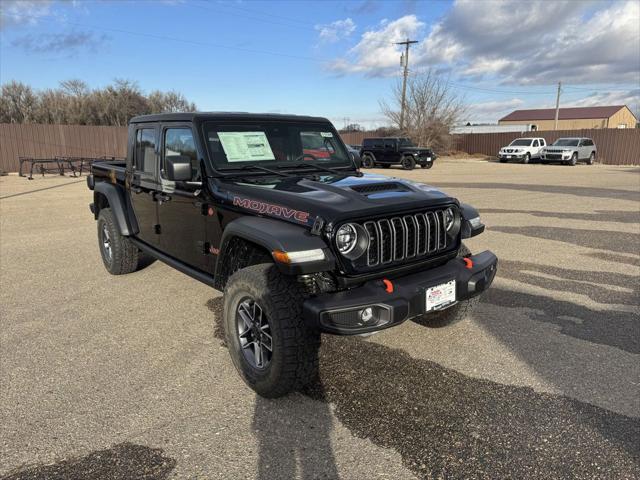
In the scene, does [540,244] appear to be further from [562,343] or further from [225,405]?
[225,405]

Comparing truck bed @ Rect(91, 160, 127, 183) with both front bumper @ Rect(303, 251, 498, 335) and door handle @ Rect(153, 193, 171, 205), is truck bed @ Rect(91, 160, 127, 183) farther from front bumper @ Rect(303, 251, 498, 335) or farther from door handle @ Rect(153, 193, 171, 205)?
front bumper @ Rect(303, 251, 498, 335)

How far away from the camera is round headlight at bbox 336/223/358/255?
2.93m

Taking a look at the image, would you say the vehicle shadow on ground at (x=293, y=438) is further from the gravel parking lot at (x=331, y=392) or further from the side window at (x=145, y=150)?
the side window at (x=145, y=150)

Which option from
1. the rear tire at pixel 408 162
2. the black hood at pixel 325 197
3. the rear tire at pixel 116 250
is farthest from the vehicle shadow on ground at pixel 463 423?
the rear tire at pixel 408 162

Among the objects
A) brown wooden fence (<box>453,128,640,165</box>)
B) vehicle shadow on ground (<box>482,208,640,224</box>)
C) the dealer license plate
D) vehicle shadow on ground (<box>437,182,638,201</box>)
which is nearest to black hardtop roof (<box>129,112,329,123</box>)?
the dealer license plate

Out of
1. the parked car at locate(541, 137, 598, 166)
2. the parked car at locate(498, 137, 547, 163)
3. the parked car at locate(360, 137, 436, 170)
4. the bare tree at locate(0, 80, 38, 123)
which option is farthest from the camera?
the bare tree at locate(0, 80, 38, 123)

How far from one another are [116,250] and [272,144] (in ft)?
8.57

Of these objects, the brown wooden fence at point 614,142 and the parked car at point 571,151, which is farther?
the brown wooden fence at point 614,142

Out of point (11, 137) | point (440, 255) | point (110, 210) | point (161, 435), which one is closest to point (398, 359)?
point (440, 255)

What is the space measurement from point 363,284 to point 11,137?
1068 inches

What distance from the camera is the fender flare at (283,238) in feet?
9.21

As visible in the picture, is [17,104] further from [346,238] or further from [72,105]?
[346,238]

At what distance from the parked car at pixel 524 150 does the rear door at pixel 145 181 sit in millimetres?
32019

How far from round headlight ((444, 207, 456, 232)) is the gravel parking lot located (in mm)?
1003
